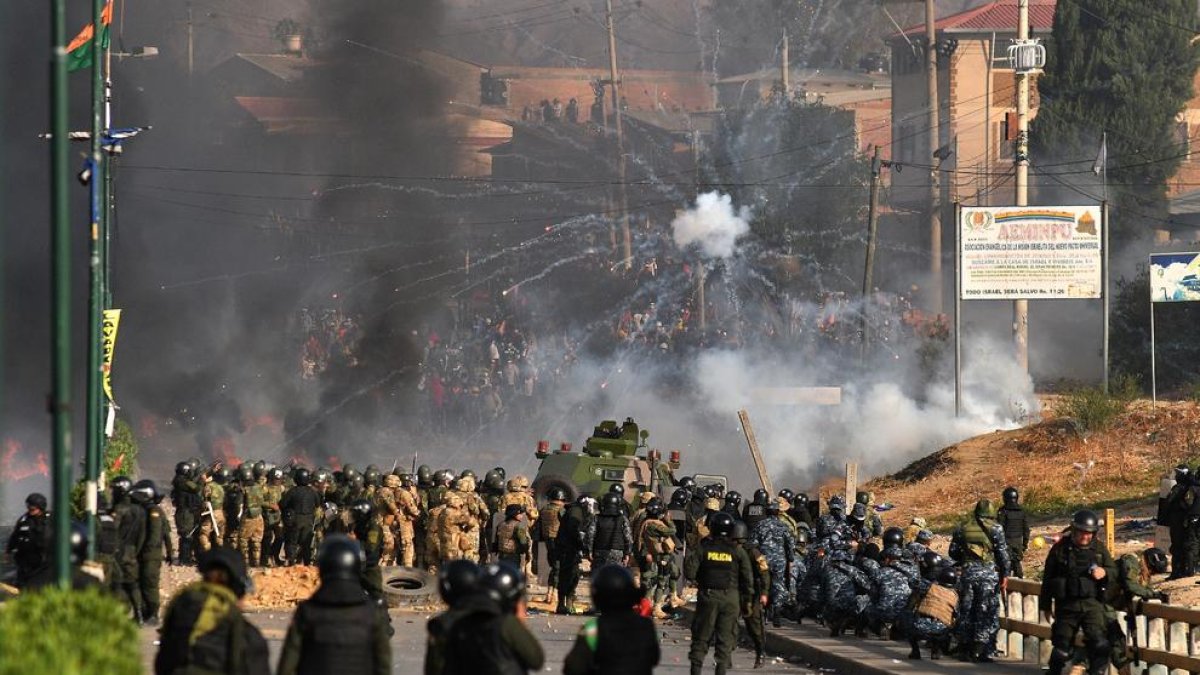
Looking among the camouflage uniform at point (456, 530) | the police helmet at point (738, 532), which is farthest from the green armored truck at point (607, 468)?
the police helmet at point (738, 532)

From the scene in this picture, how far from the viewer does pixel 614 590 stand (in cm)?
1052

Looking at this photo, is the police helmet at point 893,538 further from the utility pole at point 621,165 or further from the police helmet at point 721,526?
the utility pole at point 621,165

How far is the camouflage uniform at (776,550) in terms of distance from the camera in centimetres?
2220

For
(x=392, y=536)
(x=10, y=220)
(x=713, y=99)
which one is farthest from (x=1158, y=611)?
(x=713, y=99)

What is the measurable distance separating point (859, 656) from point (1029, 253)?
92.9 ft

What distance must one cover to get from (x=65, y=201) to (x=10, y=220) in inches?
1487

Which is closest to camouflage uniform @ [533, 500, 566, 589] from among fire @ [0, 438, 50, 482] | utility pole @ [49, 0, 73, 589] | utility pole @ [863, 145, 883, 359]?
utility pole @ [49, 0, 73, 589]

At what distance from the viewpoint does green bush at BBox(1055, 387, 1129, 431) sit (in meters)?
42.0

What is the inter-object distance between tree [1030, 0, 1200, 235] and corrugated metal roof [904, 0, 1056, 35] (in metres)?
9.32

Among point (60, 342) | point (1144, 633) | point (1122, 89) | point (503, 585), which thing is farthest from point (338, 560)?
point (1122, 89)

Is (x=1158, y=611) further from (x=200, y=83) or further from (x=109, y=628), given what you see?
(x=200, y=83)

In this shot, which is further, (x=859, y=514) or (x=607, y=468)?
(x=607, y=468)

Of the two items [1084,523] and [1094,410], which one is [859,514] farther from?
[1094,410]

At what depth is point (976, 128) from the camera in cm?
7806
